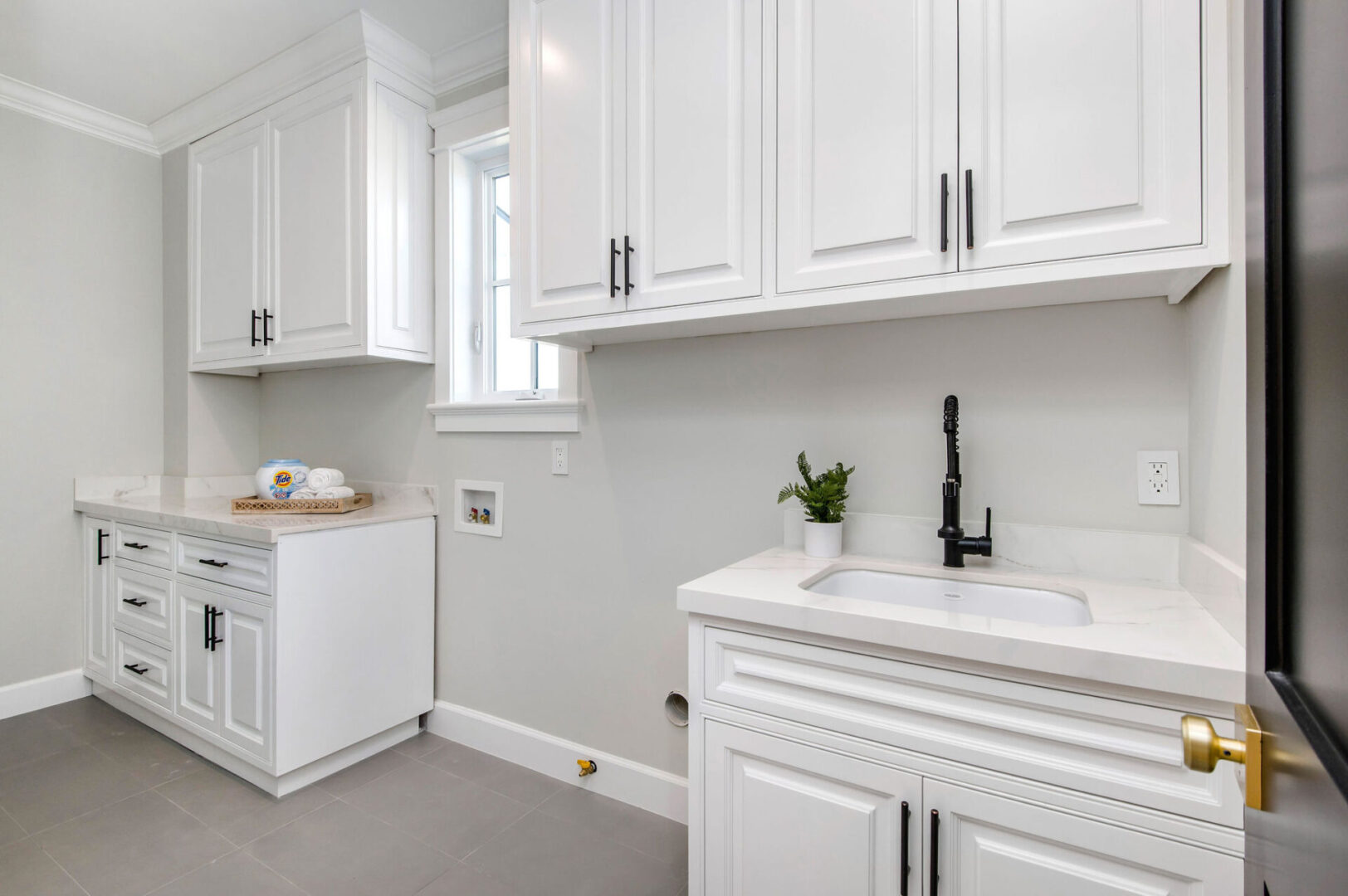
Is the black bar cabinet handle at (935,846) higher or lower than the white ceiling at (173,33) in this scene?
lower

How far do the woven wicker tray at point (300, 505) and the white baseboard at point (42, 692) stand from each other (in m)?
1.27

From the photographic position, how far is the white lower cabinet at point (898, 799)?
0.90 metres

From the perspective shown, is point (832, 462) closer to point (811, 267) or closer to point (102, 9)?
point (811, 267)

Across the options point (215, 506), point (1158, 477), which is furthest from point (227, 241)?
point (1158, 477)

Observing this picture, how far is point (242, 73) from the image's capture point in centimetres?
256

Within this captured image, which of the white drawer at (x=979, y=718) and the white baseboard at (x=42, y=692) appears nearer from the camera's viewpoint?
the white drawer at (x=979, y=718)

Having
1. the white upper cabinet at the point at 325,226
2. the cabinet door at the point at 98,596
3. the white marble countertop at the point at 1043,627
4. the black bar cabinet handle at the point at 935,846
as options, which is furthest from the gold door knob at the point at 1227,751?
the cabinet door at the point at 98,596

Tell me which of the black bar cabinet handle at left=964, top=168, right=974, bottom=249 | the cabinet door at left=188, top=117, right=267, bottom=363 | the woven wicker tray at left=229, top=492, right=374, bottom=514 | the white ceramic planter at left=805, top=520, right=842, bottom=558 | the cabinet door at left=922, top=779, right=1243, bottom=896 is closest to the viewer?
the cabinet door at left=922, top=779, right=1243, bottom=896

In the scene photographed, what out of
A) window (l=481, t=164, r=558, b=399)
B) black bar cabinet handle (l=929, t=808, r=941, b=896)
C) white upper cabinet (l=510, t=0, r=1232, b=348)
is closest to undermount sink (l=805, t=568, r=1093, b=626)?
black bar cabinet handle (l=929, t=808, r=941, b=896)

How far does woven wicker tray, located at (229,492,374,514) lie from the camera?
233cm

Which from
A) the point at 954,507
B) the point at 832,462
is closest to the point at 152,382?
the point at 832,462

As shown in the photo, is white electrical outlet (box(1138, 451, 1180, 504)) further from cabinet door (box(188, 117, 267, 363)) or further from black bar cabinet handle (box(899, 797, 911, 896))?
cabinet door (box(188, 117, 267, 363))

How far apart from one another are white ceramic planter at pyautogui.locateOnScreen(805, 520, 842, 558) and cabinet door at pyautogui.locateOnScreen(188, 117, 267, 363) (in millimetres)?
2392

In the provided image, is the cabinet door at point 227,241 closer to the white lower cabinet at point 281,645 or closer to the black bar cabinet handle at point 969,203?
the white lower cabinet at point 281,645
